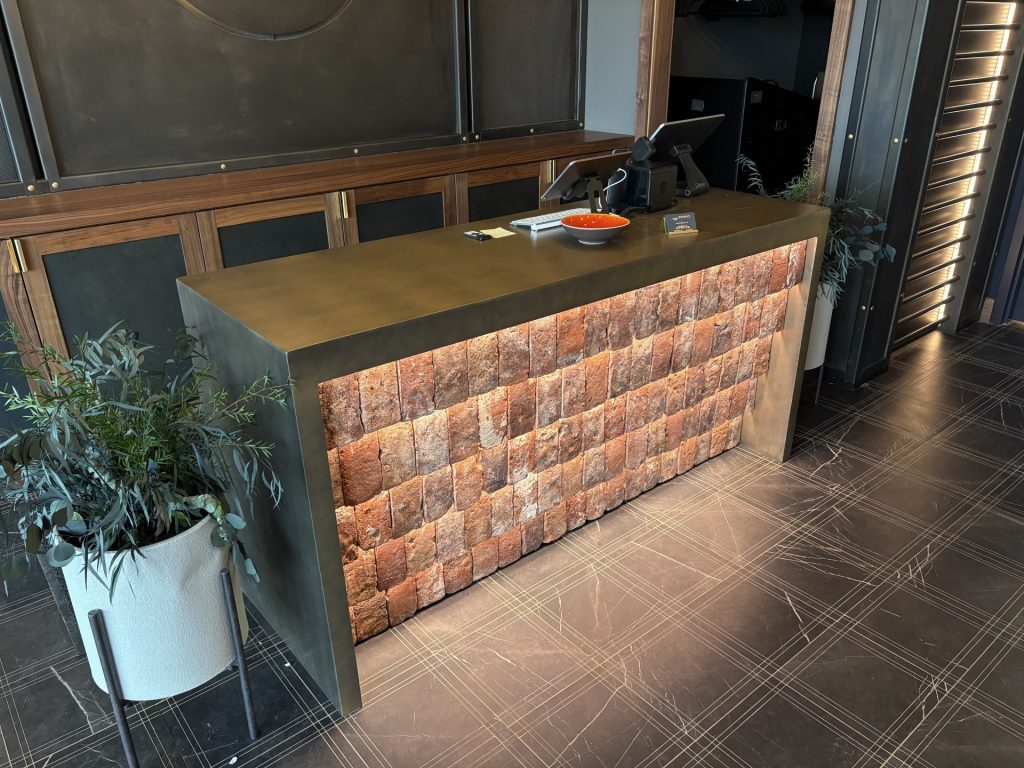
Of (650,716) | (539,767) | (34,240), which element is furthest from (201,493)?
(34,240)

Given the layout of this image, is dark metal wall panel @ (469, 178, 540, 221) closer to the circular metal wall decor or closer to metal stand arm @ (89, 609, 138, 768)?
the circular metal wall decor

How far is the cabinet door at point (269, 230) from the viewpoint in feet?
10.2

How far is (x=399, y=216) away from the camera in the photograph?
3660 mm

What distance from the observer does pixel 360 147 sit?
3.81 meters

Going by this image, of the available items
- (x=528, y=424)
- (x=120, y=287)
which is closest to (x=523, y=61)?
(x=120, y=287)

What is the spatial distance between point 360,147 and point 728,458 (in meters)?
2.33

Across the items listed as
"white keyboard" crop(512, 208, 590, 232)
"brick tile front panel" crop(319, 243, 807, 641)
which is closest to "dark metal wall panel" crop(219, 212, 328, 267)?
"white keyboard" crop(512, 208, 590, 232)

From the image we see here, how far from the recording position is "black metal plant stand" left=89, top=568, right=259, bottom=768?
170 centimetres

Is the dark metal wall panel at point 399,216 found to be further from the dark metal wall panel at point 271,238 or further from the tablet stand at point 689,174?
the tablet stand at point 689,174

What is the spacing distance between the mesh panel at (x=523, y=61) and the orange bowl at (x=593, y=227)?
193 cm

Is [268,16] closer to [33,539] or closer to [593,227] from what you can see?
[593,227]

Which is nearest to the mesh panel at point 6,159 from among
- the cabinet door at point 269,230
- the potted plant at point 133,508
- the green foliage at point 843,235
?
the cabinet door at point 269,230

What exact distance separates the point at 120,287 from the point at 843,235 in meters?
3.13

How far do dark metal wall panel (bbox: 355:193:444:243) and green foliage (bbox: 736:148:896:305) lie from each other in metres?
1.55
